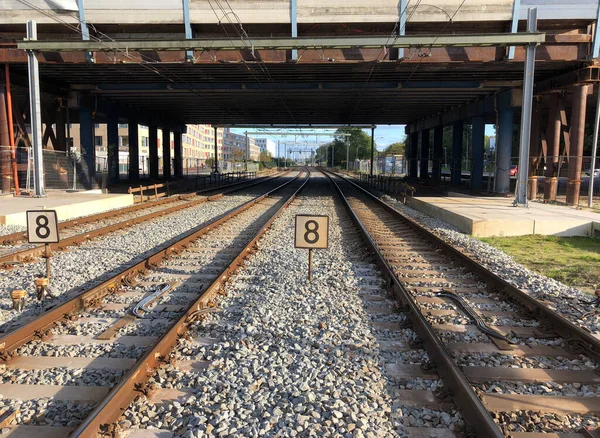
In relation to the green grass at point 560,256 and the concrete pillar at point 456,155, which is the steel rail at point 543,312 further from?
the concrete pillar at point 456,155

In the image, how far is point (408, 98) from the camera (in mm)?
30828

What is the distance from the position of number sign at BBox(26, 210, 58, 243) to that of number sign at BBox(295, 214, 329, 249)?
3.74m

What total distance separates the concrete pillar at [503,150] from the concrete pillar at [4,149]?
23412 mm

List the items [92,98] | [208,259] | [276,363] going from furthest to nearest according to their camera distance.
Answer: [92,98] < [208,259] < [276,363]

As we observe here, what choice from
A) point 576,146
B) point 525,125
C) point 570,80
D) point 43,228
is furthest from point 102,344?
point 570,80

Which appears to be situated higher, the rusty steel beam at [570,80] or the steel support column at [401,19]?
the steel support column at [401,19]

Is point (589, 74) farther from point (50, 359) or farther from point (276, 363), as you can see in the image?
point (50, 359)

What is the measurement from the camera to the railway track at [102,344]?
360cm

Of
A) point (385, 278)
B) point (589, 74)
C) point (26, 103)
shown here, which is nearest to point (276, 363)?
point (385, 278)

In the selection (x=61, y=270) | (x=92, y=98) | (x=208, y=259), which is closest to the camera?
(x=61, y=270)

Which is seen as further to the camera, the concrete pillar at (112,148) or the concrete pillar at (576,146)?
the concrete pillar at (112,148)

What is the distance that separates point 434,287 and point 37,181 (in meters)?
17.6

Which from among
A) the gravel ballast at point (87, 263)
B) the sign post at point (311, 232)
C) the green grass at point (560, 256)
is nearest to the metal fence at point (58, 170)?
the gravel ballast at point (87, 263)

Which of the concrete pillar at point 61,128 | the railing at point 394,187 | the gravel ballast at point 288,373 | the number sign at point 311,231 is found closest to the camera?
the gravel ballast at point 288,373
